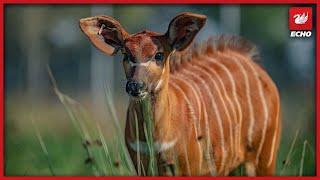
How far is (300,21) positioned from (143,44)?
4.07 feet

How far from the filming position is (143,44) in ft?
20.1

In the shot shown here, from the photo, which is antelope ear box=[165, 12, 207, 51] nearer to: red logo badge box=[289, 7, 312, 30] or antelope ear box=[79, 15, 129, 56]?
antelope ear box=[79, 15, 129, 56]

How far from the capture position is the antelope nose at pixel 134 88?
233 inches

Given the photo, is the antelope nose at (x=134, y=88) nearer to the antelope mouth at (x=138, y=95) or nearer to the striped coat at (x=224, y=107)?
the antelope mouth at (x=138, y=95)

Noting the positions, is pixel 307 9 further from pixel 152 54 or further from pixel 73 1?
pixel 73 1

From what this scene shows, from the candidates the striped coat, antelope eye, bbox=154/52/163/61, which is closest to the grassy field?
the striped coat

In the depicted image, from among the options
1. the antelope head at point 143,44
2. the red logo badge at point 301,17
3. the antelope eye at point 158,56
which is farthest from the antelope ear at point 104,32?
the red logo badge at point 301,17

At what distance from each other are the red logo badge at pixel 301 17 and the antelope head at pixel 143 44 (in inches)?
29.4

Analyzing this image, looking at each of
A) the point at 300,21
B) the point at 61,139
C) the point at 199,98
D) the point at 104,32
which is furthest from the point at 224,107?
the point at 61,139

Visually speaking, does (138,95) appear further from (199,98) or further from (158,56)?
(199,98)

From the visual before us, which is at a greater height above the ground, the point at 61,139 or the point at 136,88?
the point at 136,88

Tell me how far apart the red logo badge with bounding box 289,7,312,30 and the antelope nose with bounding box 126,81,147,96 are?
53.1 inches

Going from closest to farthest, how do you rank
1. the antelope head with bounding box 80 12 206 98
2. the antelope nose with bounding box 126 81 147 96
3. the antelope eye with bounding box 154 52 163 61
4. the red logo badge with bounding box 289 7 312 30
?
1. the antelope nose with bounding box 126 81 147 96
2. the antelope head with bounding box 80 12 206 98
3. the antelope eye with bounding box 154 52 163 61
4. the red logo badge with bounding box 289 7 312 30

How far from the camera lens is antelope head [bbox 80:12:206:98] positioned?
604cm
